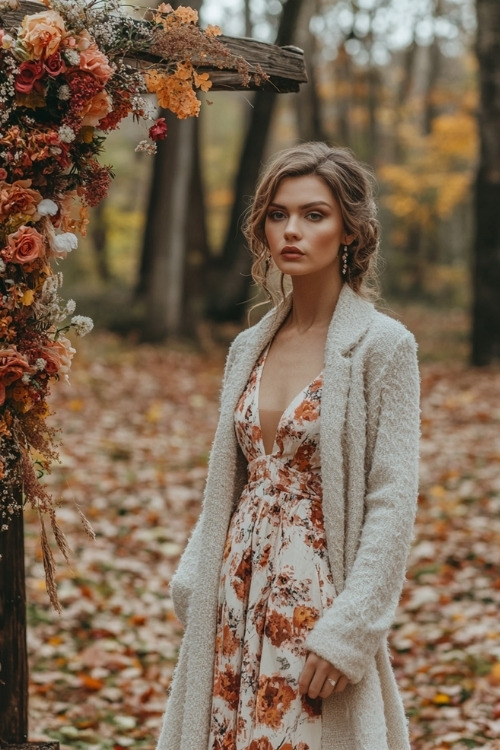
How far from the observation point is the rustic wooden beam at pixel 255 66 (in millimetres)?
2869

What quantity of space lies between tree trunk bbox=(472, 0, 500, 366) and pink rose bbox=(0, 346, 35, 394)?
982 cm

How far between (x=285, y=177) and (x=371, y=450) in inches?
31.6

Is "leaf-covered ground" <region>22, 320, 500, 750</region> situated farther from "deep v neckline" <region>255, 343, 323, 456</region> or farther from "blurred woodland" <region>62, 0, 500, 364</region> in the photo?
"blurred woodland" <region>62, 0, 500, 364</region>

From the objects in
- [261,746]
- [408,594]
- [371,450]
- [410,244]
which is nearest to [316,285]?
[371,450]

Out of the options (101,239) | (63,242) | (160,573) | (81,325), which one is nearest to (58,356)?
(81,325)

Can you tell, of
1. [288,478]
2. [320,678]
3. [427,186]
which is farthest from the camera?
[427,186]

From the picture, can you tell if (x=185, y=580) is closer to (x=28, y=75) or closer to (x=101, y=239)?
(x=28, y=75)

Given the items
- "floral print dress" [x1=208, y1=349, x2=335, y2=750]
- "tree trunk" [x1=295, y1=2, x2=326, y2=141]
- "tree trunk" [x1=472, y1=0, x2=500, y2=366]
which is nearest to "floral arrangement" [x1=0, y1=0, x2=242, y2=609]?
"floral print dress" [x1=208, y1=349, x2=335, y2=750]

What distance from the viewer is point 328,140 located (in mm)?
13477

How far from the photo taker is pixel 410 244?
88.1 feet

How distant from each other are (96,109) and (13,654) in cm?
183

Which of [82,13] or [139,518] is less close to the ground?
[82,13]

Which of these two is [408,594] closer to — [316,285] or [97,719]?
[97,719]

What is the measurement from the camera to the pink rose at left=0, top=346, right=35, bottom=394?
2588mm
